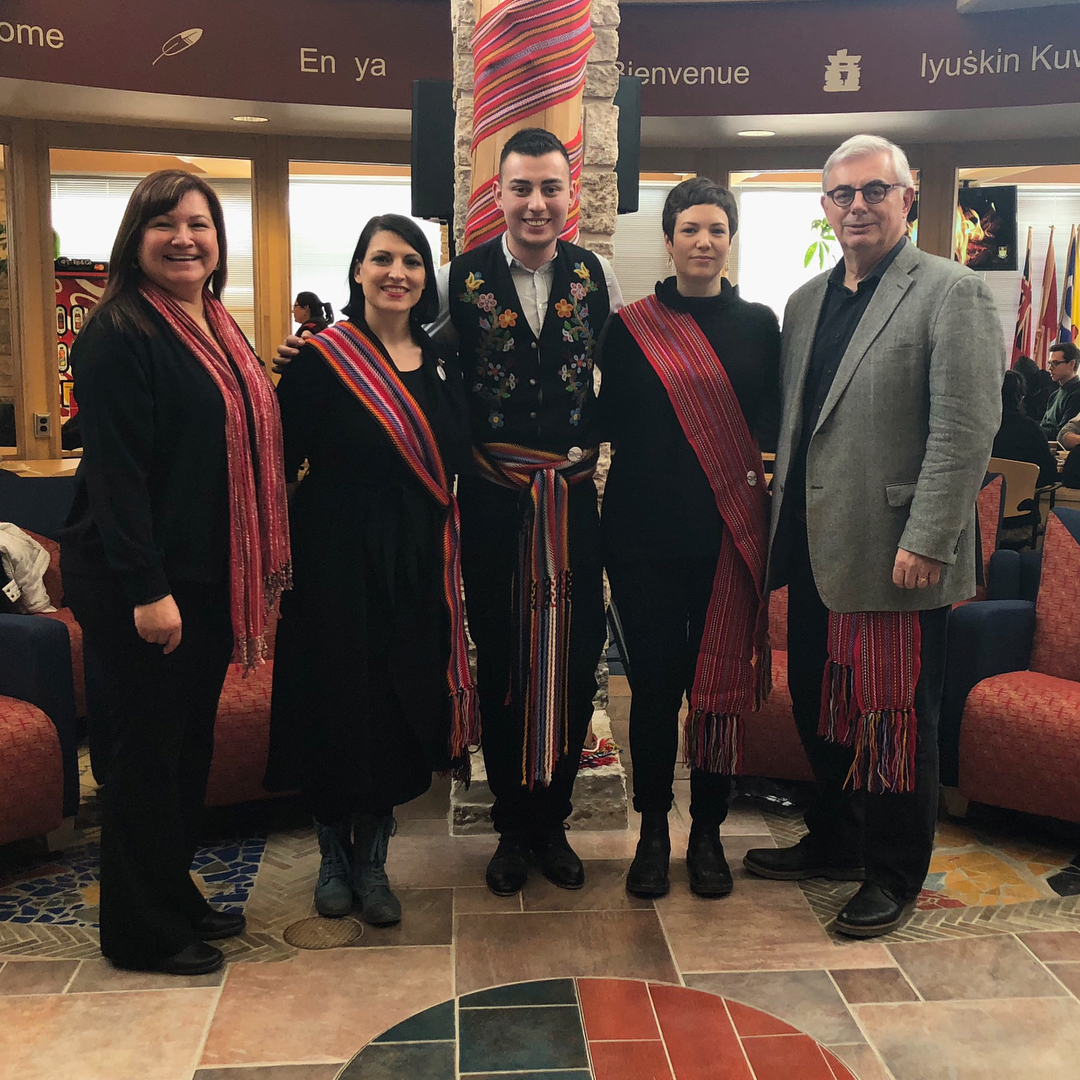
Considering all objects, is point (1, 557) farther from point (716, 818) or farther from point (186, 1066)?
point (716, 818)

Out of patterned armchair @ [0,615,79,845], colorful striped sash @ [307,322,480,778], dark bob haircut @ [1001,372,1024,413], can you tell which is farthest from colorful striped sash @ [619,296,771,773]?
dark bob haircut @ [1001,372,1024,413]

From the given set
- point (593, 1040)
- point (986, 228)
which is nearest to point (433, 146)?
point (593, 1040)

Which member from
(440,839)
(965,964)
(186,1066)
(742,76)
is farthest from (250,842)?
(742,76)

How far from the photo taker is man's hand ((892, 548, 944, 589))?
218 centimetres

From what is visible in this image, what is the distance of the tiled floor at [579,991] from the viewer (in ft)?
6.33

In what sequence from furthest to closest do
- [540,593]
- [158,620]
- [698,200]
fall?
[540,593] < [698,200] < [158,620]

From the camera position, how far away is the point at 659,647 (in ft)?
8.12

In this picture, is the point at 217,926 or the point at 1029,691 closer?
the point at 217,926

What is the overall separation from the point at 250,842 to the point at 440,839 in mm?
485

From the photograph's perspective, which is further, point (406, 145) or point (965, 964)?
point (406, 145)

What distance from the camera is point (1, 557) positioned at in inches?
132

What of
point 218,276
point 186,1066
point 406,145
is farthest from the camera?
point 406,145

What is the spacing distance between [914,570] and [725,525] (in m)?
0.40

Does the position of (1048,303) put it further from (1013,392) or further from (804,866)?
(804,866)
